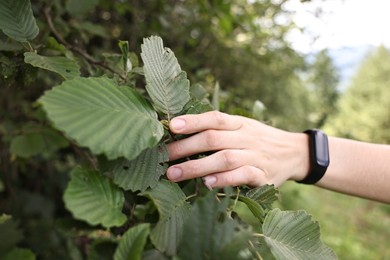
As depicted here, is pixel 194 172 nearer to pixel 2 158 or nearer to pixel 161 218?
pixel 161 218

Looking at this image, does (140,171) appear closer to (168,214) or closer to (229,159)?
(168,214)

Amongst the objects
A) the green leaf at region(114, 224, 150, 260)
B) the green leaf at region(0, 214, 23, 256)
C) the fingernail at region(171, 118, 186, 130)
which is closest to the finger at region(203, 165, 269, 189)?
the fingernail at region(171, 118, 186, 130)

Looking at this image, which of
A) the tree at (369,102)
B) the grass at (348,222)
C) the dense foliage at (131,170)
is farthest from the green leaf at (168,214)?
the tree at (369,102)

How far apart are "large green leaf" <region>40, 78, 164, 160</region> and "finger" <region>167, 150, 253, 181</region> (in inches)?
3.9

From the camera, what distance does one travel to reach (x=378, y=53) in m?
14.7

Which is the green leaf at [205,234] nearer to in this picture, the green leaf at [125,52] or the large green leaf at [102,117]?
the large green leaf at [102,117]

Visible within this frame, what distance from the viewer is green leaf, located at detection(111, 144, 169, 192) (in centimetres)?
48

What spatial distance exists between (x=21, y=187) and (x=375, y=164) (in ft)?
5.29

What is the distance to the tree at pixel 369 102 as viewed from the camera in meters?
11.5

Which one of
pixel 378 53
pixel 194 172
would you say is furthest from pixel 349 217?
pixel 378 53

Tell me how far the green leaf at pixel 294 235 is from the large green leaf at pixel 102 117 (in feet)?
0.62

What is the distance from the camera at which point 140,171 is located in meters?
0.49

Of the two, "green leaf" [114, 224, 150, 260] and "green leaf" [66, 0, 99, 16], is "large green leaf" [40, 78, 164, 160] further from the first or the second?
"green leaf" [66, 0, 99, 16]

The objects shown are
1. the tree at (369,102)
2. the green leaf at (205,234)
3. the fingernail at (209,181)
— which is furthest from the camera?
the tree at (369,102)
